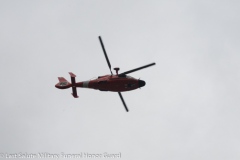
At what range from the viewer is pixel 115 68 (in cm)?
4844

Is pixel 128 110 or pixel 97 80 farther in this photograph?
pixel 128 110

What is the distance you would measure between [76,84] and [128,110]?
8.18m

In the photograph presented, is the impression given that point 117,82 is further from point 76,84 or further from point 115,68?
point 76,84

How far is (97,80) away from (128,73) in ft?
14.1

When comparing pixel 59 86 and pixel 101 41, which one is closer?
pixel 101 41

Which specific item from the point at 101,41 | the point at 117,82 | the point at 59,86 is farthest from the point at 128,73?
the point at 59,86

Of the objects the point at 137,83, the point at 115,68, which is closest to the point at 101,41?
the point at 115,68

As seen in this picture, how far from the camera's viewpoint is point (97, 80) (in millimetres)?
49281

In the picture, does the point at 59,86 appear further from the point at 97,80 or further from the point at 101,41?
the point at 101,41

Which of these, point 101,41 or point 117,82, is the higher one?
point 101,41

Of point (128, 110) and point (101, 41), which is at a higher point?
point (101, 41)

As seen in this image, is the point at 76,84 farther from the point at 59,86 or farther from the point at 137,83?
the point at 137,83

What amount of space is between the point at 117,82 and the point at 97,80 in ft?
9.50

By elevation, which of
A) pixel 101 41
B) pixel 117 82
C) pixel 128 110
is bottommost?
pixel 128 110
